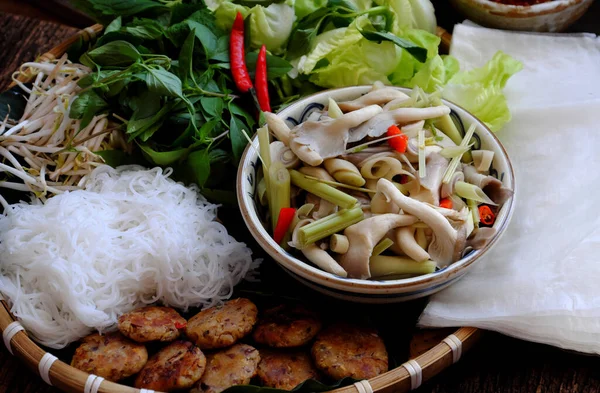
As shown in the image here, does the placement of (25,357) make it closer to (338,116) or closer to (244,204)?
(244,204)

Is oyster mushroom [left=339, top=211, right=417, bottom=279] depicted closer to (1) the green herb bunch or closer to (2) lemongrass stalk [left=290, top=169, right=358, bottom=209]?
(2) lemongrass stalk [left=290, top=169, right=358, bottom=209]

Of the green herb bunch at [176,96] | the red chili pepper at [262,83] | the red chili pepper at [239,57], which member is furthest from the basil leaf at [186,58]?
the red chili pepper at [262,83]

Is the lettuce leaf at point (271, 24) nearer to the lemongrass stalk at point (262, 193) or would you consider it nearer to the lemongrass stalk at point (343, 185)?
the lemongrass stalk at point (262, 193)

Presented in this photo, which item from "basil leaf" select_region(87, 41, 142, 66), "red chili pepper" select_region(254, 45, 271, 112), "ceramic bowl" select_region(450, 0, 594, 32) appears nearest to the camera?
"basil leaf" select_region(87, 41, 142, 66)

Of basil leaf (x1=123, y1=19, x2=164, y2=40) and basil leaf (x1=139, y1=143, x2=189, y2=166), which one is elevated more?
basil leaf (x1=123, y1=19, x2=164, y2=40)

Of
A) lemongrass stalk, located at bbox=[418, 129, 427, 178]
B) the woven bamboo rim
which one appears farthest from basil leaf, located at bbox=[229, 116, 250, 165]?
the woven bamboo rim

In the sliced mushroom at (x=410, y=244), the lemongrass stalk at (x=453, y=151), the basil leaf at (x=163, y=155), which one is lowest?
the sliced mushroom at (x=410, y=244)
